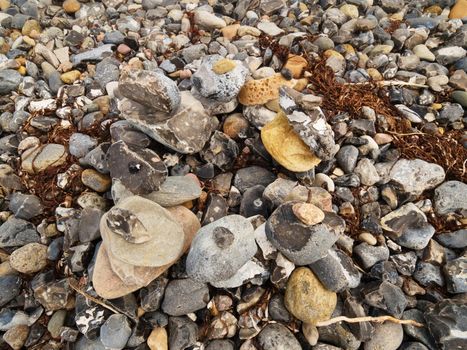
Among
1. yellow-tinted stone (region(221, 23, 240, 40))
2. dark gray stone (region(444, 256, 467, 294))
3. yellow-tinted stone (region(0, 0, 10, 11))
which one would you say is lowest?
yellow-tinted stone (region(0, 0, 10, 11))

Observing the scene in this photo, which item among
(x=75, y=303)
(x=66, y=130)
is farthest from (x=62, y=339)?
(x=66, y=130)

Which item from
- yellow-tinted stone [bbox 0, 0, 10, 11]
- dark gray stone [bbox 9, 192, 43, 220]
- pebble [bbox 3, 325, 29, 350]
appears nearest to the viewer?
pebble [bbox 3, 325, 29, 350]

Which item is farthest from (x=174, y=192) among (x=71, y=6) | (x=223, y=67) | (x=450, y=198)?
(x=71, y=6)

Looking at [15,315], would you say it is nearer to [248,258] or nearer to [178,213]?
[178,213]

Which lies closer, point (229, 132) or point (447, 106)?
point (229, 132)

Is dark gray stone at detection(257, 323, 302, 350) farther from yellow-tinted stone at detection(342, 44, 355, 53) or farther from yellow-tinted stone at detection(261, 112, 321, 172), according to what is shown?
yellow-tinted stone at detection(342, 44, 355, 53)

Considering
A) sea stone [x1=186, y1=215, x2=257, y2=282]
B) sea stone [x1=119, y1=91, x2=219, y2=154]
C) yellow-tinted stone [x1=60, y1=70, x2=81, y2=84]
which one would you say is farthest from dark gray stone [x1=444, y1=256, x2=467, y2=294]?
yellow-tinted stone [x1=60, y1=70, x2=81, y2=84]
